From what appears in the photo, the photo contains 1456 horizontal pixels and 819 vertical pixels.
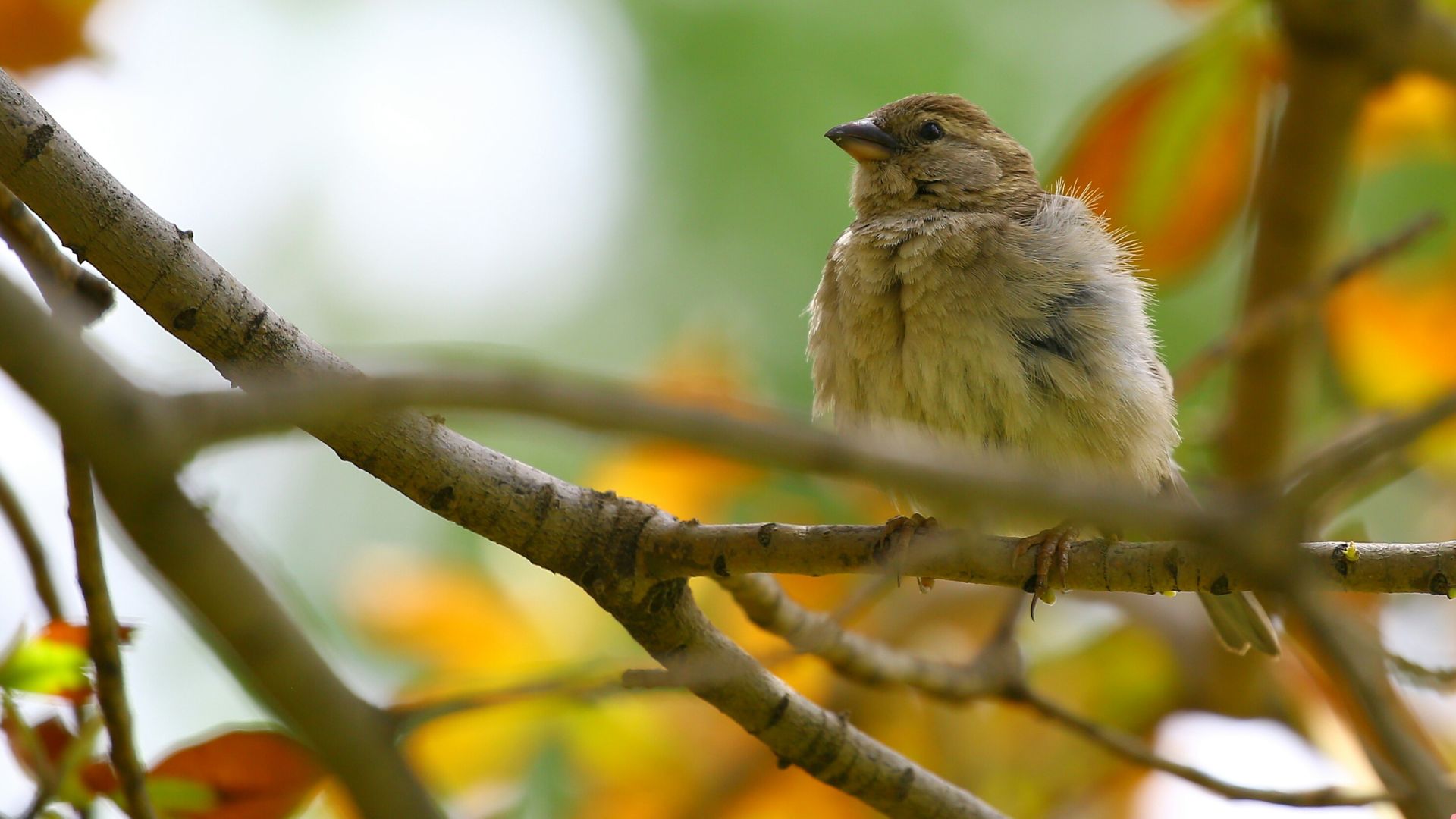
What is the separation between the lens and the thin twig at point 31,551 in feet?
8.82

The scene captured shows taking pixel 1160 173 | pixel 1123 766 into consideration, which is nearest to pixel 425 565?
pixel 1123 766

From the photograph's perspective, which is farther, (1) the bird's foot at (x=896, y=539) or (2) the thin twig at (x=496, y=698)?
(1) the bird's foot at (x=896, y=539)

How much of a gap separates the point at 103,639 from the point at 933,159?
3.57m

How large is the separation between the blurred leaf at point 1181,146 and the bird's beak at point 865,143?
954 mm

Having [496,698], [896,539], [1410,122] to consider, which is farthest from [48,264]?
[1410,122]

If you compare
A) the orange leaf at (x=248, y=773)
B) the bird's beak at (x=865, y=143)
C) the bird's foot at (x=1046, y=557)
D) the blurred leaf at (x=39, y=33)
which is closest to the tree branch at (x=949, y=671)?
the bird's foot at (x=1046, y=557)

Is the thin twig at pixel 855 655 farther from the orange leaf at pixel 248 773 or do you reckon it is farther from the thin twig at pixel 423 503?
the orange leaf at pixel 248 773

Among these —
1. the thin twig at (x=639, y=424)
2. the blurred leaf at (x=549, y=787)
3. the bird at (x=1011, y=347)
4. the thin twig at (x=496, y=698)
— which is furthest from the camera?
the bird at (x=1011, y=347)

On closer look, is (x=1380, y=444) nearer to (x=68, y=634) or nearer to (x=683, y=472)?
(x=68, y=634)

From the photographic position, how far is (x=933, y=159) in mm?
4977

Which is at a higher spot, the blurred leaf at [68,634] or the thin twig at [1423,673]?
the thin twig at [1423,673]

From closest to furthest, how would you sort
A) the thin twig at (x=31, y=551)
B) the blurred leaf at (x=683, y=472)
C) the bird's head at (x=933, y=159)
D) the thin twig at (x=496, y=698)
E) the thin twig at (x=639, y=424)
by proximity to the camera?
the thin twig at (x=639, y=424) < the thin twig at (x=496, y=698) < the thin twig at (x=31, y=551) < the blurred leaf at (x=683, y=472) < the bird's head at (x=933, y=159)

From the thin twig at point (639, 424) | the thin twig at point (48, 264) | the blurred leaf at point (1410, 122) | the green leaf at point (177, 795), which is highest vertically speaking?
the blurred leaf at point (1410, 122)

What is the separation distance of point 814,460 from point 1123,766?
3396 mm
